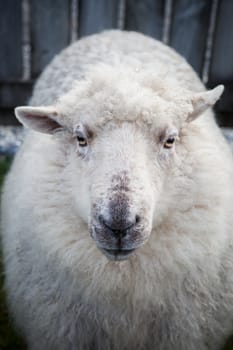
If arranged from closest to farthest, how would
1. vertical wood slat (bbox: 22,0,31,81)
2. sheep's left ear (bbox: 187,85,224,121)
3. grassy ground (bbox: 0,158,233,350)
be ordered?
sheep's left ear (bbox: 187,85,224,121)
grassy ground (bbox: 0,158,233,350)
vertical wood slat (bbox: 22,0,31,81)

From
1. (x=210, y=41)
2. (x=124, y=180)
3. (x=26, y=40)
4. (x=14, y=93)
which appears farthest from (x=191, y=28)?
(x=124, y=180)

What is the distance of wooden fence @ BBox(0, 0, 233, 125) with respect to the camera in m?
4.77

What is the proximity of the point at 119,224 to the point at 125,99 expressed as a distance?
0.54 m

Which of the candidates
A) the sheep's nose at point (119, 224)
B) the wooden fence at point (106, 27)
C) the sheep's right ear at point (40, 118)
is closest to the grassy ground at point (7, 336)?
the sheep's right ear at point (40, 118)

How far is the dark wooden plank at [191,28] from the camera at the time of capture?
475 cm

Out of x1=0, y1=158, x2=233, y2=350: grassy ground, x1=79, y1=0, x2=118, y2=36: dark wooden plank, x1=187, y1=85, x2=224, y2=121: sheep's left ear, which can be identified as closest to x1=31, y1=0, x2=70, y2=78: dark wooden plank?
x1=79, y1=0, x2=118, y2=36: dark wooden plank

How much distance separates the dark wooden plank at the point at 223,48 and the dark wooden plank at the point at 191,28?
0.11m

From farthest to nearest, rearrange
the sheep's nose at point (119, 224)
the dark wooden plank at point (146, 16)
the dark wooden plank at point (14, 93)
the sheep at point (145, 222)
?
the dark wooden plank at point (14, 93) → the dark wooden plank at point (146, 16) → the sheep at point (145, 222) → the sheep's nose at point (119, 224)

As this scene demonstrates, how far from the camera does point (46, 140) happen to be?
7.98 ft

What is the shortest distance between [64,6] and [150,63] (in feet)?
6.40

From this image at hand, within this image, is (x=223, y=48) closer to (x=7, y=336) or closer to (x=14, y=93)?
(x=14, y=93)

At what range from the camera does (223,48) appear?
16.3 feet

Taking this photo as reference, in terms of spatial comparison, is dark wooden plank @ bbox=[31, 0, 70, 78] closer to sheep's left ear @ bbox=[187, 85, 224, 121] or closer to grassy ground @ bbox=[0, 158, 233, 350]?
grassy ground @ bbox=[0, 158, 233, 350]

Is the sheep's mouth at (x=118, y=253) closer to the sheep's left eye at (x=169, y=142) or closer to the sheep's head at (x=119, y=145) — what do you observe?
the sheep's head at (x=119, y=145)
